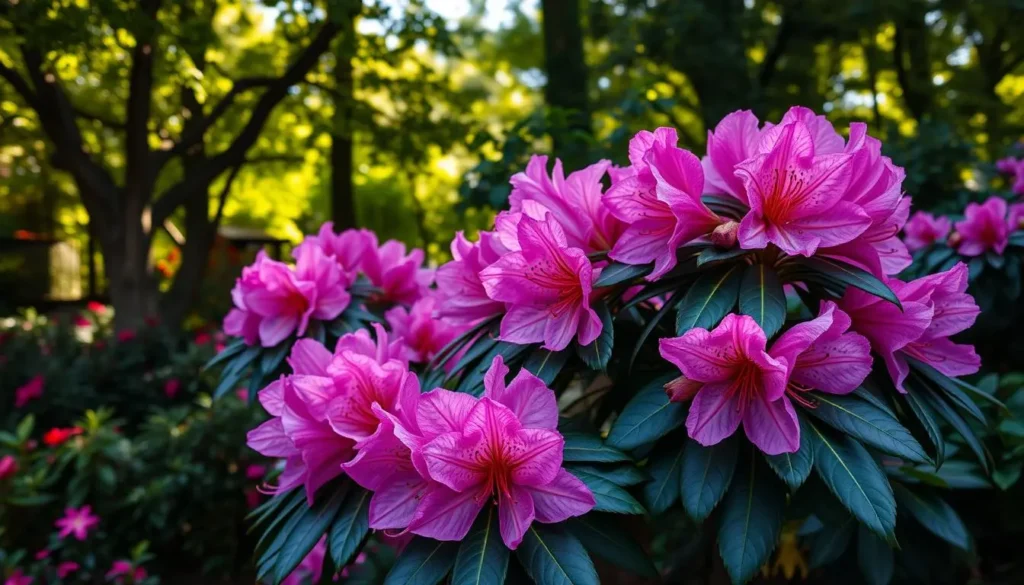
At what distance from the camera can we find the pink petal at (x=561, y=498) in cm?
93

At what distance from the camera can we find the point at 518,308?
3.70 feet

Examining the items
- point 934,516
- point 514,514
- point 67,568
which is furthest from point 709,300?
point 67,568

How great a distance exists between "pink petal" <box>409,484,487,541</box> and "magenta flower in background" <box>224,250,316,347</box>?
757 millimetres

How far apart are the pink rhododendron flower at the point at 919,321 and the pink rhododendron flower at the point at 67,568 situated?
338 centimetres

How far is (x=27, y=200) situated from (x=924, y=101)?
20.9 m

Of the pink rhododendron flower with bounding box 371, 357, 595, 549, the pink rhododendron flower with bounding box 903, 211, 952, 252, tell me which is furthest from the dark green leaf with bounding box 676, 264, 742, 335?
the pink rhododendron flower with bounding box 903, 211, 952, 252

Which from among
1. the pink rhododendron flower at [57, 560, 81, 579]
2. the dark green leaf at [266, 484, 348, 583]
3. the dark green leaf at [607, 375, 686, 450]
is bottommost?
the pink rhododendron flower at [57, 560, 81, 579]

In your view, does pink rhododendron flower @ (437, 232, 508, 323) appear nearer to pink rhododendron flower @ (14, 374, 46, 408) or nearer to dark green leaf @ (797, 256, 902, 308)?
dark green leaf @ (797, 256, 902, 308)

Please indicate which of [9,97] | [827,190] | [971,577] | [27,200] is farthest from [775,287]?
Answer: [27,200]

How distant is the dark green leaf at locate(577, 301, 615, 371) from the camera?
1036 millimetres

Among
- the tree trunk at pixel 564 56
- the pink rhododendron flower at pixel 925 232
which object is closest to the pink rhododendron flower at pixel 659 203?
the pink rhododendron flower at pixel 925 232

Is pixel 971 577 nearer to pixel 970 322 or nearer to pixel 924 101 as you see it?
pixel 970 322

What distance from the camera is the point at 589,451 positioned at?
3.35ft

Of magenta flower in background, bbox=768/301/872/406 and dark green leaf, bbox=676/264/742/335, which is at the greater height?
dark green leaf, bbox=676/264/742/335
